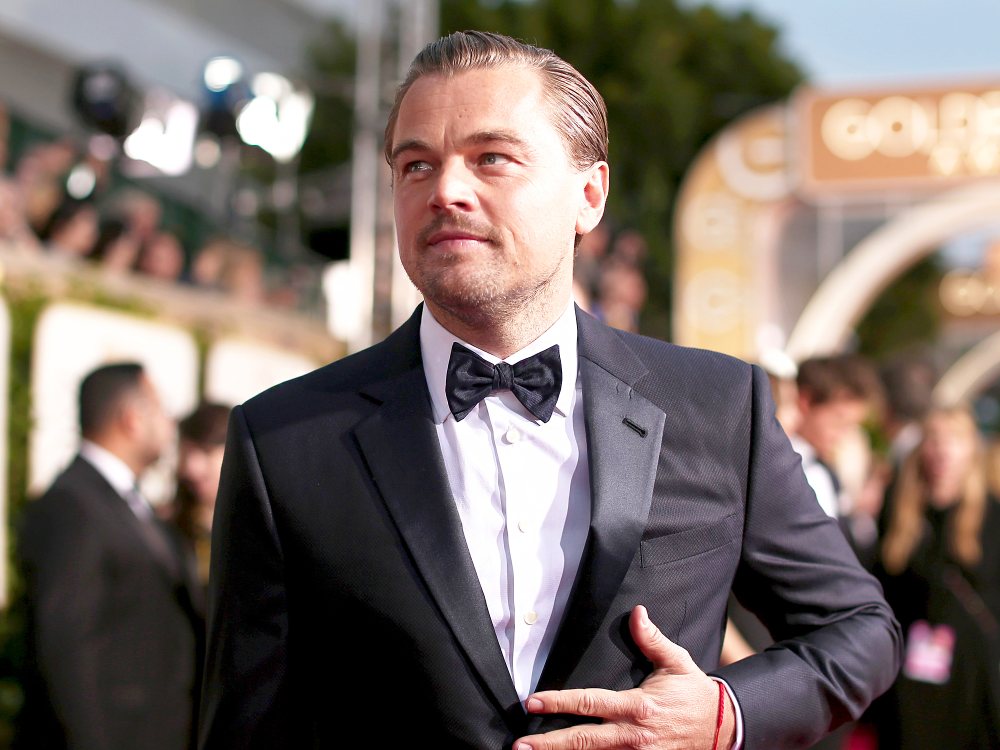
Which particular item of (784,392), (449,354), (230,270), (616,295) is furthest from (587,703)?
(230,270)

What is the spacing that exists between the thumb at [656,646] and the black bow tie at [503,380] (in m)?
0.34

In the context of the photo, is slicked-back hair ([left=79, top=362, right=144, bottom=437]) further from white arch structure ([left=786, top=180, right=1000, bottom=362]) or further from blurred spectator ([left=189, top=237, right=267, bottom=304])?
white arch structure ([left=786, top=180, right=1000, bottom=362])

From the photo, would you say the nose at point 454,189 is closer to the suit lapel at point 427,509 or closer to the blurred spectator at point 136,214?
the suit lapel at point 427,509

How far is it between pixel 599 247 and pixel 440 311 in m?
6.04

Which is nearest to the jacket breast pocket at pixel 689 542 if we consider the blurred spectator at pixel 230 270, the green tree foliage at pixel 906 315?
the blurred spectator at pixel 230 270

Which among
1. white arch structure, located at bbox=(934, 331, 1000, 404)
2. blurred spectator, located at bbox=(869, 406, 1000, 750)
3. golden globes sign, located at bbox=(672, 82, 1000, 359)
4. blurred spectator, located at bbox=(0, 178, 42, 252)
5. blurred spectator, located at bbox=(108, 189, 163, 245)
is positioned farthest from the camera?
white arch structure, located at bbox=(934, 331, 1000, 404)

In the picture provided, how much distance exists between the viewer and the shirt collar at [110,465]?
169 inches

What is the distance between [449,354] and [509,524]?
0.95 ft

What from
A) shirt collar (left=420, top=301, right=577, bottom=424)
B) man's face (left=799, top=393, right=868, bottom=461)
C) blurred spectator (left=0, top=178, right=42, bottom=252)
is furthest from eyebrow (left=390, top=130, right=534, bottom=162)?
blurred spectator (left=0, top=178, right=42, bottom=252)

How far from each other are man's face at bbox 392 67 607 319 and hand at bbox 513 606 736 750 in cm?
53

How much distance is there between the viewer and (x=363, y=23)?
531 inches

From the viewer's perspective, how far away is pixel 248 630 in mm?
1865

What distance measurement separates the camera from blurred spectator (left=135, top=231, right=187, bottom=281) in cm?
996

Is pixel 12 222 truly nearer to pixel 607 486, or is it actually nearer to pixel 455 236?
pixel 455 236
